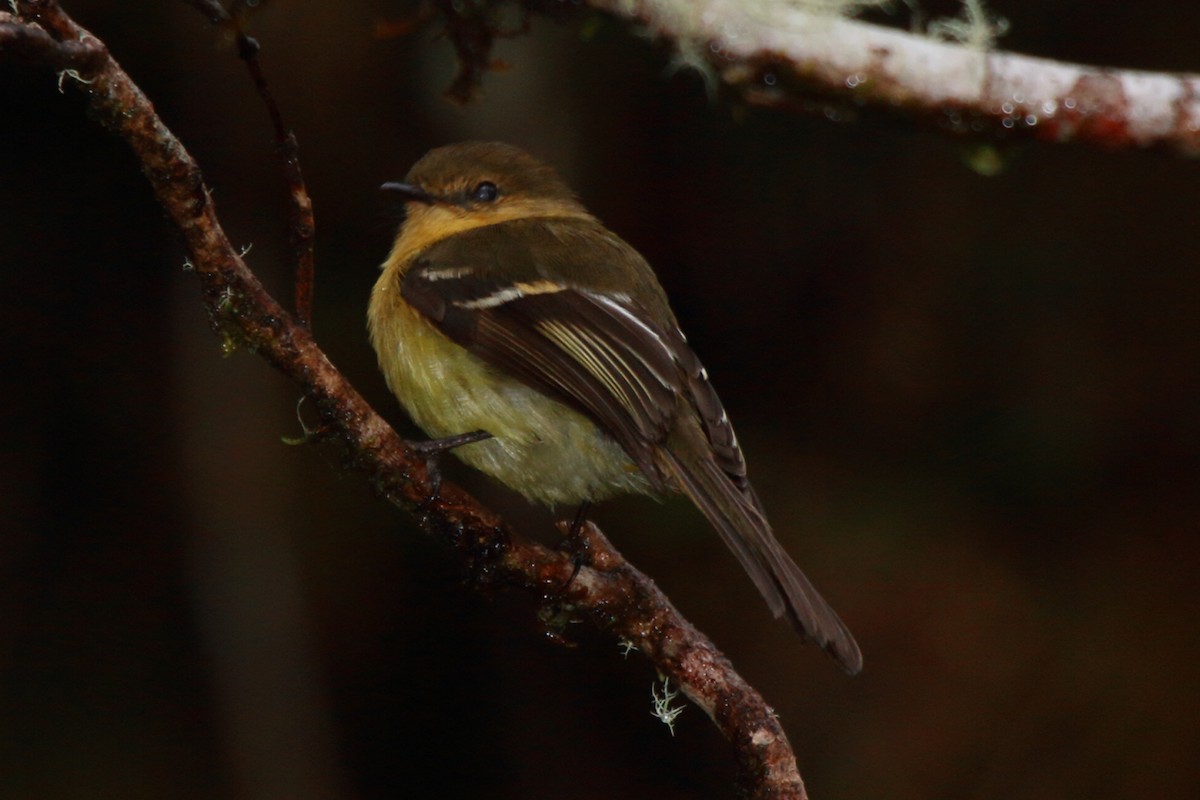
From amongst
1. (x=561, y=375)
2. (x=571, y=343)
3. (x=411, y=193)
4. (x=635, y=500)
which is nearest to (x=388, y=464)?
(x=561, y=375)

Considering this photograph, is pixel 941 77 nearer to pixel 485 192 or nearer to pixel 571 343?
pixel 571 343

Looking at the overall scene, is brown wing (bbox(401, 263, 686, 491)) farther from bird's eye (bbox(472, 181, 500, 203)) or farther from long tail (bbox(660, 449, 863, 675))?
bird's eye (bbox(472, 181, 500, 203))

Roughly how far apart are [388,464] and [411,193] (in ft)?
5.21

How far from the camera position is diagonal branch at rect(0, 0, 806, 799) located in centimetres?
243

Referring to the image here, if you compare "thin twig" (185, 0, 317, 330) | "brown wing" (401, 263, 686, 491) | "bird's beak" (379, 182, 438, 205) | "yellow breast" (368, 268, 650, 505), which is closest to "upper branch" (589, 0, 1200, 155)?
"brown wing" (401, 263, 686, 491)

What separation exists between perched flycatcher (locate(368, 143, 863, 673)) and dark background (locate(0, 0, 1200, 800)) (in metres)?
1.97

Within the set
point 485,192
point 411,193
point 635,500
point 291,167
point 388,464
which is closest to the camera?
point 291,167

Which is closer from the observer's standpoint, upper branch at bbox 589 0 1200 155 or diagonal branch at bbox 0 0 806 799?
diagonal branch at bbox 0 0 806 799

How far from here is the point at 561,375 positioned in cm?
345

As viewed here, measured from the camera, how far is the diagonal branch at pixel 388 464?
2.43 m

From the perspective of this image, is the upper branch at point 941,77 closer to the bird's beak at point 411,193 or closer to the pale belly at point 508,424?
the pale belly at point 508,424

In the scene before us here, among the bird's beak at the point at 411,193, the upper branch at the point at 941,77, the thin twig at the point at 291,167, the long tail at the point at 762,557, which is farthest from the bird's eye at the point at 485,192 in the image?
the thin twig at the point at 291,167

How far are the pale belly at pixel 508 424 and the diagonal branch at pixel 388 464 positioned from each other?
0.23 metres

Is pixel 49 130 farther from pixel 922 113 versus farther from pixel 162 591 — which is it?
pixel 922 113
